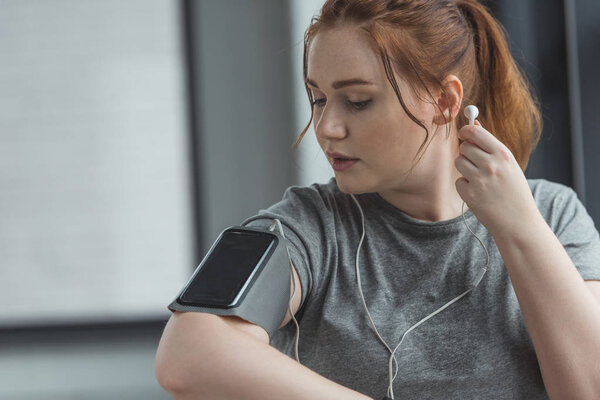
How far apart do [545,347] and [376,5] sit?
556 mm

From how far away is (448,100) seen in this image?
0.94 meters

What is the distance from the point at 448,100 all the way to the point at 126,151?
1.19 meters

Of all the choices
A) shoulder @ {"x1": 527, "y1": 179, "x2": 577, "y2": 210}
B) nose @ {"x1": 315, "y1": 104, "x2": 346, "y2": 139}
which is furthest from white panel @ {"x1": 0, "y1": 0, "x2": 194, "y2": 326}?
shoulder @ {"x1": 527, "y1": 179, "x2": 577, "y2": 210}

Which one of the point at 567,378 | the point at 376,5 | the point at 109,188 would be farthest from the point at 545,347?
the point at 109,188

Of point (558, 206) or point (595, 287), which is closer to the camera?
point (595, 287)

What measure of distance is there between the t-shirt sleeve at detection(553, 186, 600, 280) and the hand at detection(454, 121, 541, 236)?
0.48 feet

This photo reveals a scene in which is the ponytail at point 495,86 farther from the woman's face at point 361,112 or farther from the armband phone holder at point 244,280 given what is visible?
the armband phone holder at point 244,280

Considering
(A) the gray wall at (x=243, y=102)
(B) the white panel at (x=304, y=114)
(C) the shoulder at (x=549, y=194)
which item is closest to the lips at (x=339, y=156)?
(C) the shoulder at (x=549, y=194)

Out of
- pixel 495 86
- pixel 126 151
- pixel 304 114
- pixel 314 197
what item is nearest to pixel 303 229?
pixel 314 197

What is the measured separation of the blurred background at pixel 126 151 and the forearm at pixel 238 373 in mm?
1046

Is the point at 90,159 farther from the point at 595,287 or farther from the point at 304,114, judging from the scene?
the point at 595,287

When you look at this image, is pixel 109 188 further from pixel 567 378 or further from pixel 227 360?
pixel 567 378

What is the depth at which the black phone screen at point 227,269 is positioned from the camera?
2.54 ft

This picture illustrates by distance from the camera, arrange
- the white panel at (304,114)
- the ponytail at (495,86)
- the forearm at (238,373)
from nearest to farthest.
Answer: the forearm at (238,373)
the ponytail at (495,86)
the white panel at (304,114)
